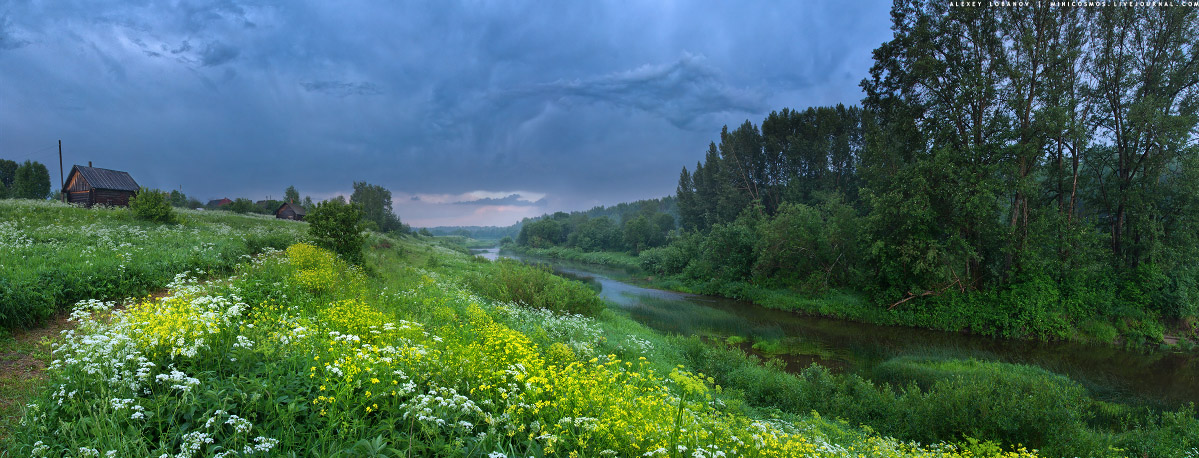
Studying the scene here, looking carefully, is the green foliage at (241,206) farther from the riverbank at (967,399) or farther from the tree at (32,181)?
the riverbank at (967,399)

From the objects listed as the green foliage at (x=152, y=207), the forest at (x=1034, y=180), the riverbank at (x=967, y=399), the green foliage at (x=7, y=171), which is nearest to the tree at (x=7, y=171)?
the green foliage at (x=7, y=171)

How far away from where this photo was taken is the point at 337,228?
1678cm

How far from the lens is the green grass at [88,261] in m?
7.84

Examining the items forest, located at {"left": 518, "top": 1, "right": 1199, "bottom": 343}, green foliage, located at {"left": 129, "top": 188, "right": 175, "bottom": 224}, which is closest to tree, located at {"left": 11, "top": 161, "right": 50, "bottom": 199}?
green foliage, located at {"left": 129, "top": 188, "right": 175, "bottom": 224}

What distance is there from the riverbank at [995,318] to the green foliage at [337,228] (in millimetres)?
23994

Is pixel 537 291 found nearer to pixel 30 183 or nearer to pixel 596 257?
pixel 596 257

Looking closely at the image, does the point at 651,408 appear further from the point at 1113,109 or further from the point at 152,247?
the point at 1113,109

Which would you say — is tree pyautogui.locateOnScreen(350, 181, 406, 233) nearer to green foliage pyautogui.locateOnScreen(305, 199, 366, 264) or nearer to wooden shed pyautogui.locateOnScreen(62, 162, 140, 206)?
wooden shed pyautogui.locateOnScreen(62, 162, 140, 206)

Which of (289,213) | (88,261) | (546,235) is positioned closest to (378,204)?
(289,213)

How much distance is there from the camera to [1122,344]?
19.6 m

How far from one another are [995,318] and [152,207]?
39769 mm

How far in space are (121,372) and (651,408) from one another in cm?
524

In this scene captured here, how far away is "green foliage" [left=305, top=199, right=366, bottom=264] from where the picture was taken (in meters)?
16.7

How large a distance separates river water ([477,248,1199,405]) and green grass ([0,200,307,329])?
17.5 meters
